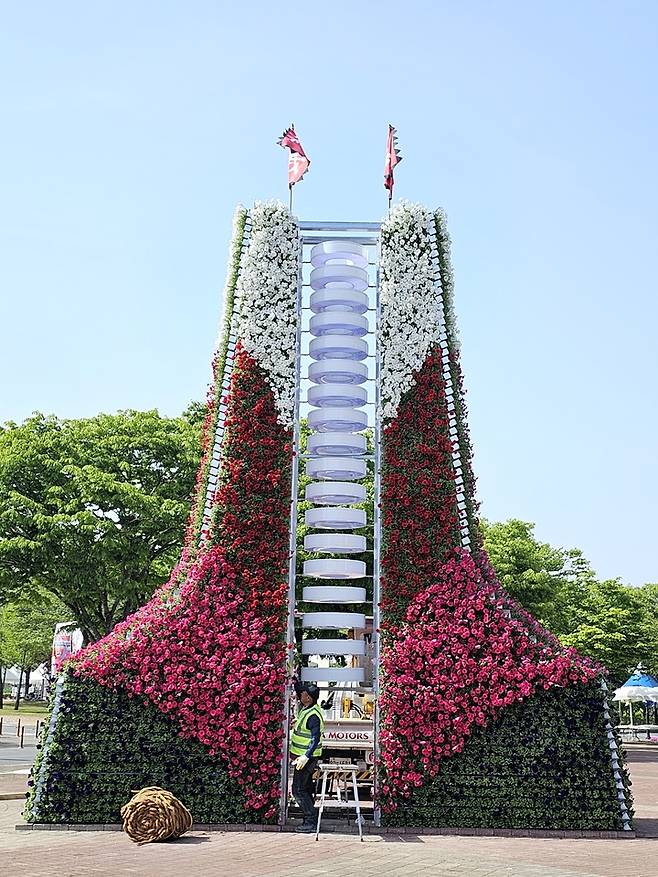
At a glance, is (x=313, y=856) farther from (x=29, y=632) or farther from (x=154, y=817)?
(x=29, y=632)

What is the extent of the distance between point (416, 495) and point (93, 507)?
17043mm

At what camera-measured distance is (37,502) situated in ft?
92.7

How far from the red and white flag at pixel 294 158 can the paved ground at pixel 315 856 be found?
862 centimetres

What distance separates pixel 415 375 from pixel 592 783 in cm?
550

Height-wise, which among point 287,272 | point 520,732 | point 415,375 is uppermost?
point 287,272

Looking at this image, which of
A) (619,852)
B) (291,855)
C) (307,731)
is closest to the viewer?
(291,855)

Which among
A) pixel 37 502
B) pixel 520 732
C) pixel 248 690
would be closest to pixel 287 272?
pixel 248 690

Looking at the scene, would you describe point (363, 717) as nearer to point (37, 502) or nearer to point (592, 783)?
point (592, 783)

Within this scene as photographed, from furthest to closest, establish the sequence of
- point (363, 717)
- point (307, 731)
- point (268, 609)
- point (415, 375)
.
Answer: point (363, 717) → point (415, 375) → point (268, 609) → point (307, 731)

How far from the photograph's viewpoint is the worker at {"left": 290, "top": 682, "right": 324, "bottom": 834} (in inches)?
453

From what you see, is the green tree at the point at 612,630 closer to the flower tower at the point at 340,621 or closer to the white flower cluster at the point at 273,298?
the flower tower at the point at 340,621

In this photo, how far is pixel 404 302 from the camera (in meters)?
13.6

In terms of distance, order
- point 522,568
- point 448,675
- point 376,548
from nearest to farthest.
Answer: point 448,675
point 376,548
point 522,568

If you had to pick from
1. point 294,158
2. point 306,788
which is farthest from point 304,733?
point 294,158
